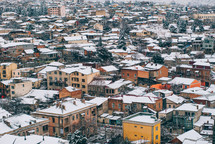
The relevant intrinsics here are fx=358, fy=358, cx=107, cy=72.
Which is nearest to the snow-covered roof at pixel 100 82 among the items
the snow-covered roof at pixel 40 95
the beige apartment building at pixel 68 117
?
the snow-covered roof at pixel 40 95

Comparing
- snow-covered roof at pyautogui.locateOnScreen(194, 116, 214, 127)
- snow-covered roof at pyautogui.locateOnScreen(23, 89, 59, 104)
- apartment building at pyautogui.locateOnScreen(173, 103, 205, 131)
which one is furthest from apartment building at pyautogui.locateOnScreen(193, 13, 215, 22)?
snow-covered roof at pyautogui.locateOnScreen(194, 116, 214, 127)

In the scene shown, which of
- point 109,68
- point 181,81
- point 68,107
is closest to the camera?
point 68,107

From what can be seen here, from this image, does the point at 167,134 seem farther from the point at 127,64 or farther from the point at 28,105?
the point at 127,64

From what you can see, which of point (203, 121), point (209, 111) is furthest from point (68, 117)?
point (209, 111)

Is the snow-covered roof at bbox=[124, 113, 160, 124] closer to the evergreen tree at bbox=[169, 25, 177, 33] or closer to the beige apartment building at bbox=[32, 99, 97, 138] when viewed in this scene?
the beige apartment building at bbox=[32, 99, 97, 138]

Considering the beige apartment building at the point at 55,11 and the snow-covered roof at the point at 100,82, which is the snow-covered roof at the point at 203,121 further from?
the beige apartment building at the point at 55,11

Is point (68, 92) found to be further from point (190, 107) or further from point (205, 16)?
point (205, 16)
